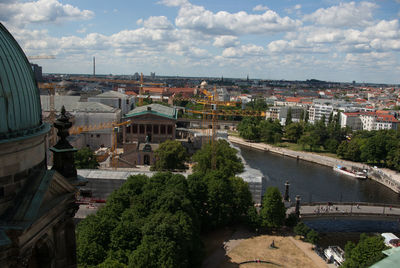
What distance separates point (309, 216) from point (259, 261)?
13.0 meters

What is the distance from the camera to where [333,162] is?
3221 inches

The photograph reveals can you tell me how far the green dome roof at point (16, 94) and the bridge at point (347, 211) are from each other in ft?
131

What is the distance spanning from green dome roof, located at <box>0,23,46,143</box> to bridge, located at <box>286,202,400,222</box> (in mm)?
39956

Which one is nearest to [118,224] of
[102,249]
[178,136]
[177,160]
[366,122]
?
[102,249]

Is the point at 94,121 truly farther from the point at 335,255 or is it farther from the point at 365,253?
the point at 365,253

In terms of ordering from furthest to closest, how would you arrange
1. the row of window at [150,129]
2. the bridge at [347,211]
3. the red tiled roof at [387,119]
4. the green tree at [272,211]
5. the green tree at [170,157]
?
the red tiled roof at [387,119], the row of window at [150,129], the green tree at [170,157], the bridge at [347,211], the green tree at [272,211]

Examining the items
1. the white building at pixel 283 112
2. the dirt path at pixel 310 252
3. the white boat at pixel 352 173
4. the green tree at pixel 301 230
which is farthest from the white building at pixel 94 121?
the white building at pixel 283 112

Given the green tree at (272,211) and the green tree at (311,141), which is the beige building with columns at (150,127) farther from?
the green tree at (311,141)

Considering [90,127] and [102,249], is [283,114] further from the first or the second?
[102,249]

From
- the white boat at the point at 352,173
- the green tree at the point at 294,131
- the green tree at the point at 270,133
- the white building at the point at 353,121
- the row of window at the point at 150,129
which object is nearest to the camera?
the white boat at the point at 352,173

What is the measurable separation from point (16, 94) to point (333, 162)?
81583 millimetres

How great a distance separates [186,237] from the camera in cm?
2861

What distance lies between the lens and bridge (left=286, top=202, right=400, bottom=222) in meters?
44.7

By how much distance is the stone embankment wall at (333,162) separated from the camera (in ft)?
226
